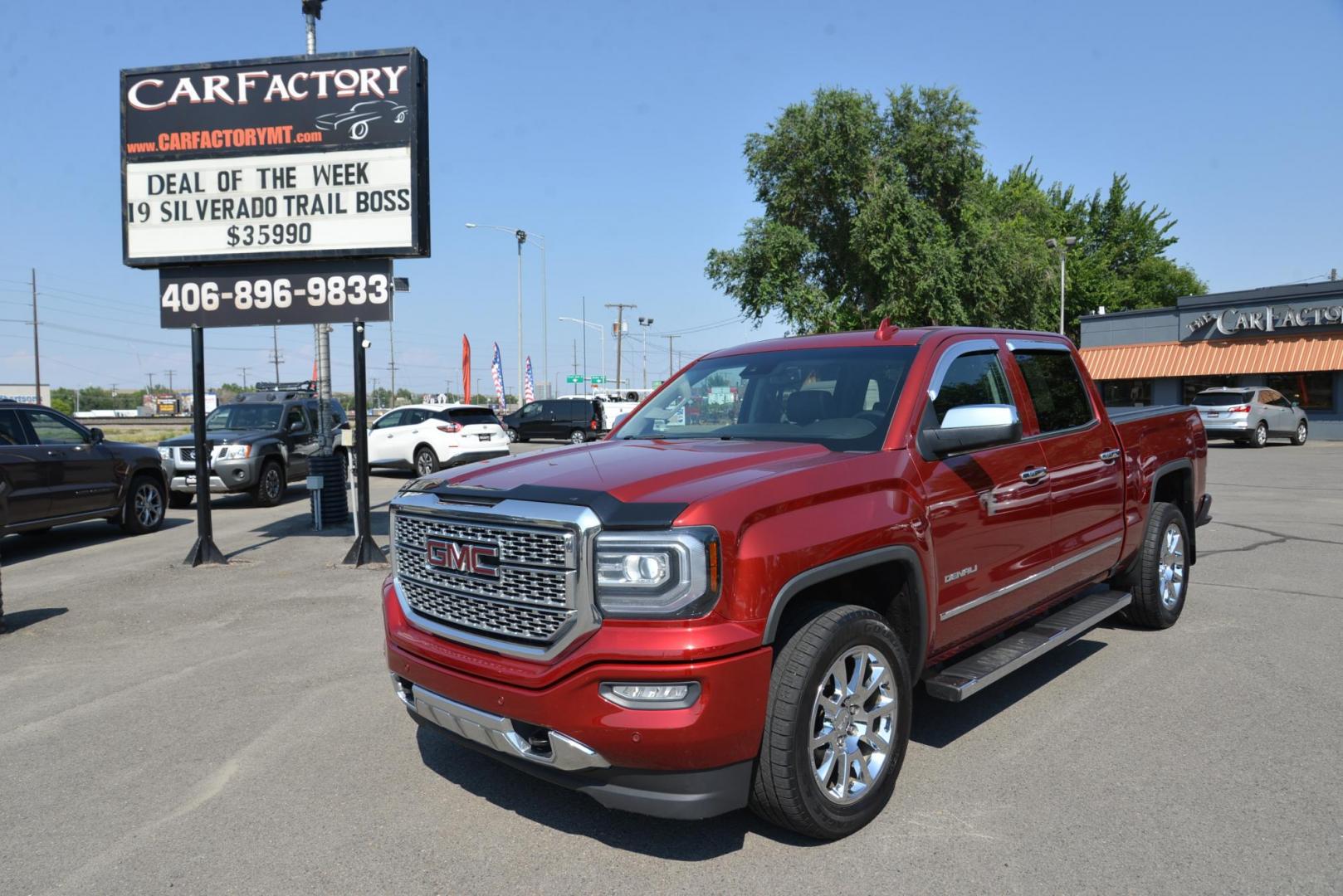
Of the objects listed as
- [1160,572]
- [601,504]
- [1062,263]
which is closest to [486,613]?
A: [601,504]

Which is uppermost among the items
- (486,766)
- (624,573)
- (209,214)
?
(209,214)

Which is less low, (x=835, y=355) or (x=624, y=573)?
(x=835, y=355)

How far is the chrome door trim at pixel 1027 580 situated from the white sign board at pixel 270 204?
7.13 m

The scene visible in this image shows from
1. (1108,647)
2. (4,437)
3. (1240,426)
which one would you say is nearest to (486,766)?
(1108,647)

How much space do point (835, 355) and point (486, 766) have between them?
256 centimetres

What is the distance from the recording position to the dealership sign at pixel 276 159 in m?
9.59

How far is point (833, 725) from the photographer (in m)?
3.38

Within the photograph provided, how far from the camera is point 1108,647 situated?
19.6 feet

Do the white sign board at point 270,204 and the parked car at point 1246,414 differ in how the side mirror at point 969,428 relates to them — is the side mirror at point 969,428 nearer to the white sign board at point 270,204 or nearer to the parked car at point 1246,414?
the white sign board at point 270,204

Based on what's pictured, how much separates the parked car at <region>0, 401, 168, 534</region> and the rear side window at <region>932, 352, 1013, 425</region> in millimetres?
9812

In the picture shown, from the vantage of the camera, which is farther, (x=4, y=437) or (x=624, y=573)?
(x=4, y=437)

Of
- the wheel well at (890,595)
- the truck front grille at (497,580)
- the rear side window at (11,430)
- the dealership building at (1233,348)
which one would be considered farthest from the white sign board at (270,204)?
the dealership building at (1233,348)

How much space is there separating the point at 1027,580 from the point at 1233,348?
3523 cm

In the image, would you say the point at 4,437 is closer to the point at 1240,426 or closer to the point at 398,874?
the point at 398,874
